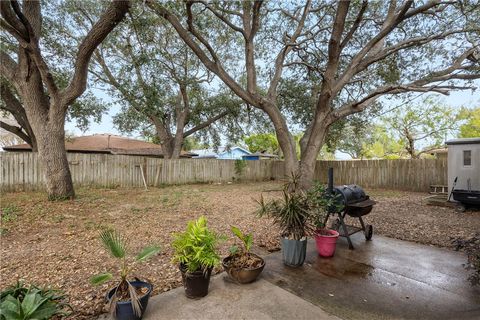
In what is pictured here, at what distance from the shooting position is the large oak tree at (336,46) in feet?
21.2

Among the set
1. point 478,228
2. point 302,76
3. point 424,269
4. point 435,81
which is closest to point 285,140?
point 302,76

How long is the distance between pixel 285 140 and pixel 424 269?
18.8ft

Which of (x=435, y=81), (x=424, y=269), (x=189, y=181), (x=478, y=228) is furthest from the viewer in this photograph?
(x=189, y=181)

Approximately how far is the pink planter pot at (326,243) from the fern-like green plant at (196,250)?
1.61m

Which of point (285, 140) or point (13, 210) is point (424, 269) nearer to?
point (285, 140)

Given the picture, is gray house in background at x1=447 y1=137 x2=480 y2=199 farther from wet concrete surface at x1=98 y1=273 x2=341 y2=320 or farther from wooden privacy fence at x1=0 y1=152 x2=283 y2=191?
wooden privacy fence at x1=0 y1=152 x2=283 y2=191

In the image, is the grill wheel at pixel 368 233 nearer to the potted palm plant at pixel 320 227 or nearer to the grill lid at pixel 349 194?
the grill lid at pixel 349 194

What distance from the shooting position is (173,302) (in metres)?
2.16

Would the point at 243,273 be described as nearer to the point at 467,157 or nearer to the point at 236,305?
the point at 236,305

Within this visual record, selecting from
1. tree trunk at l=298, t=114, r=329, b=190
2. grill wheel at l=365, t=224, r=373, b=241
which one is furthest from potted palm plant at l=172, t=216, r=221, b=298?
tree trunk at l=298, t=114, r=329, b=190

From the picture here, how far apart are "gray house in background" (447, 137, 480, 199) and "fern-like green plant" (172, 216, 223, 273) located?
7.42 m

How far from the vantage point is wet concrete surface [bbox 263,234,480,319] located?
210cm

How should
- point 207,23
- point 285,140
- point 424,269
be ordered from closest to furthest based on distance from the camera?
point 424,269 → point 207,23 → point 285,140

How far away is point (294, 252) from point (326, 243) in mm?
571
